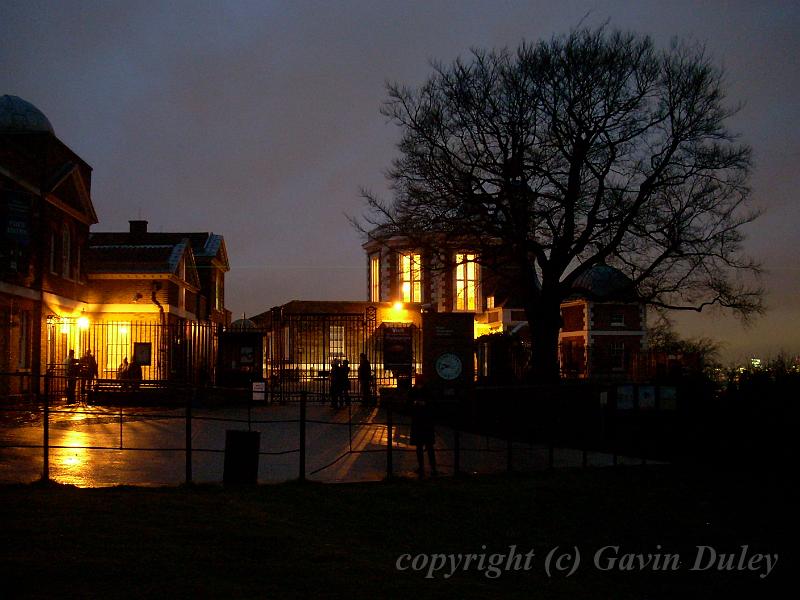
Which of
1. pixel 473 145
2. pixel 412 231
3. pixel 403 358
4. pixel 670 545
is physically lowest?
pixel 670 545

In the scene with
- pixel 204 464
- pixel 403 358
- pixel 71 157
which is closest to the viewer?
pixel 204 464

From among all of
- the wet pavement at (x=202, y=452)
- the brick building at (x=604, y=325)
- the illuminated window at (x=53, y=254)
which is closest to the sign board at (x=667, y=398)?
the wet pavement at (x=202, y=452)

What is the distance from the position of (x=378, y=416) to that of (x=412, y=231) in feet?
19.2

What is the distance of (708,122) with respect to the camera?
95.6 ft

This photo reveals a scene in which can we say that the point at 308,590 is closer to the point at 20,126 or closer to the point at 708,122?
the point at 708,122

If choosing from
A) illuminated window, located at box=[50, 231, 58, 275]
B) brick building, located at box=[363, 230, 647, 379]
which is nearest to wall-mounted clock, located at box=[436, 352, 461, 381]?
illuminated window, located at box=[50, 231, 58, 275]

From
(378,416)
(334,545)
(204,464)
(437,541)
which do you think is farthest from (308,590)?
(378,416)

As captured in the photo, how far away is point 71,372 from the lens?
1210 inches

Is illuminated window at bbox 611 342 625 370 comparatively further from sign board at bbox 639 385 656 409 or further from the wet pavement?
sign board at bbox 639 385 656 409

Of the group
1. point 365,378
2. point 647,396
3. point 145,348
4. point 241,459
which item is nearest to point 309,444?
point 241,459

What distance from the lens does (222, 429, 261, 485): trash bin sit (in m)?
13.6

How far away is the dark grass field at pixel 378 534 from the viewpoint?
7.62 metres

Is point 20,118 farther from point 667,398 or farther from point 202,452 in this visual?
point 667,398

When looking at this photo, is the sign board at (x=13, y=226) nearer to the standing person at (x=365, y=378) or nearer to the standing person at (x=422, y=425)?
the standing person at (x=365, y=378)
